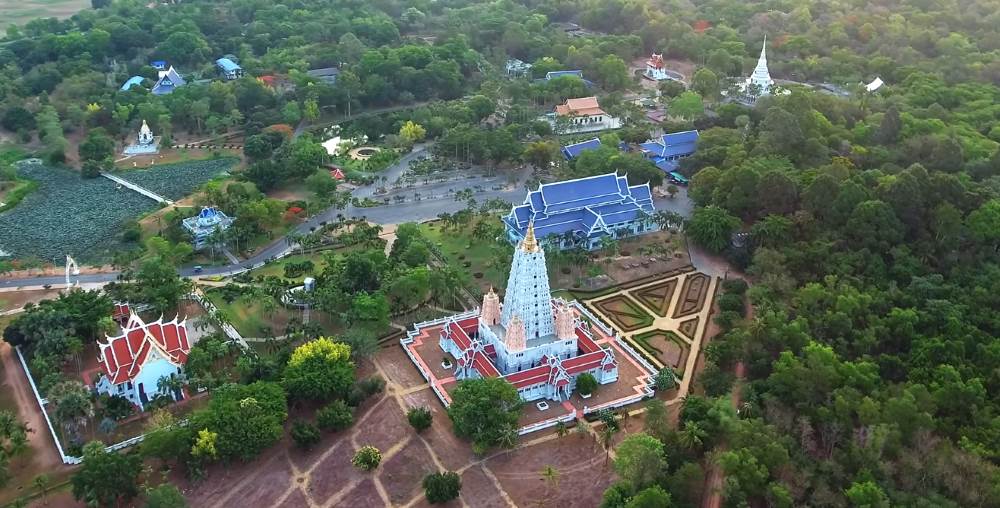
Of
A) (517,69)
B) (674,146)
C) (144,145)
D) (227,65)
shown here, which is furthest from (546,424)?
(227,65)

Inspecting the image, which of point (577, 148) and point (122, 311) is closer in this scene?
point (122, 311)

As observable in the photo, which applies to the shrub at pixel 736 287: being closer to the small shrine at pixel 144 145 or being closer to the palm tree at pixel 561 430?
the palm tree at pixel 561 430

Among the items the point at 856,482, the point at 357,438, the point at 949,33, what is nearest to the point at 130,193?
the point at 357,438

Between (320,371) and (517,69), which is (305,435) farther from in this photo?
(517,69)

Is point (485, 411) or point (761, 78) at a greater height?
point (485, 411)

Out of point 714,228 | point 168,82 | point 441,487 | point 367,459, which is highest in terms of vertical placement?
point 714,228

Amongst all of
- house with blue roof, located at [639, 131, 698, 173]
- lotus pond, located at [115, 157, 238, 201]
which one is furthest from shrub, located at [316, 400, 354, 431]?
house with blue roof, located at [639, 131, 698, 173]

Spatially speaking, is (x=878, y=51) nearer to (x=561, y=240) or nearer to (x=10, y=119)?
(x=561, y=240)

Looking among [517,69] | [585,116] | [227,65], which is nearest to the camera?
[585,116]
